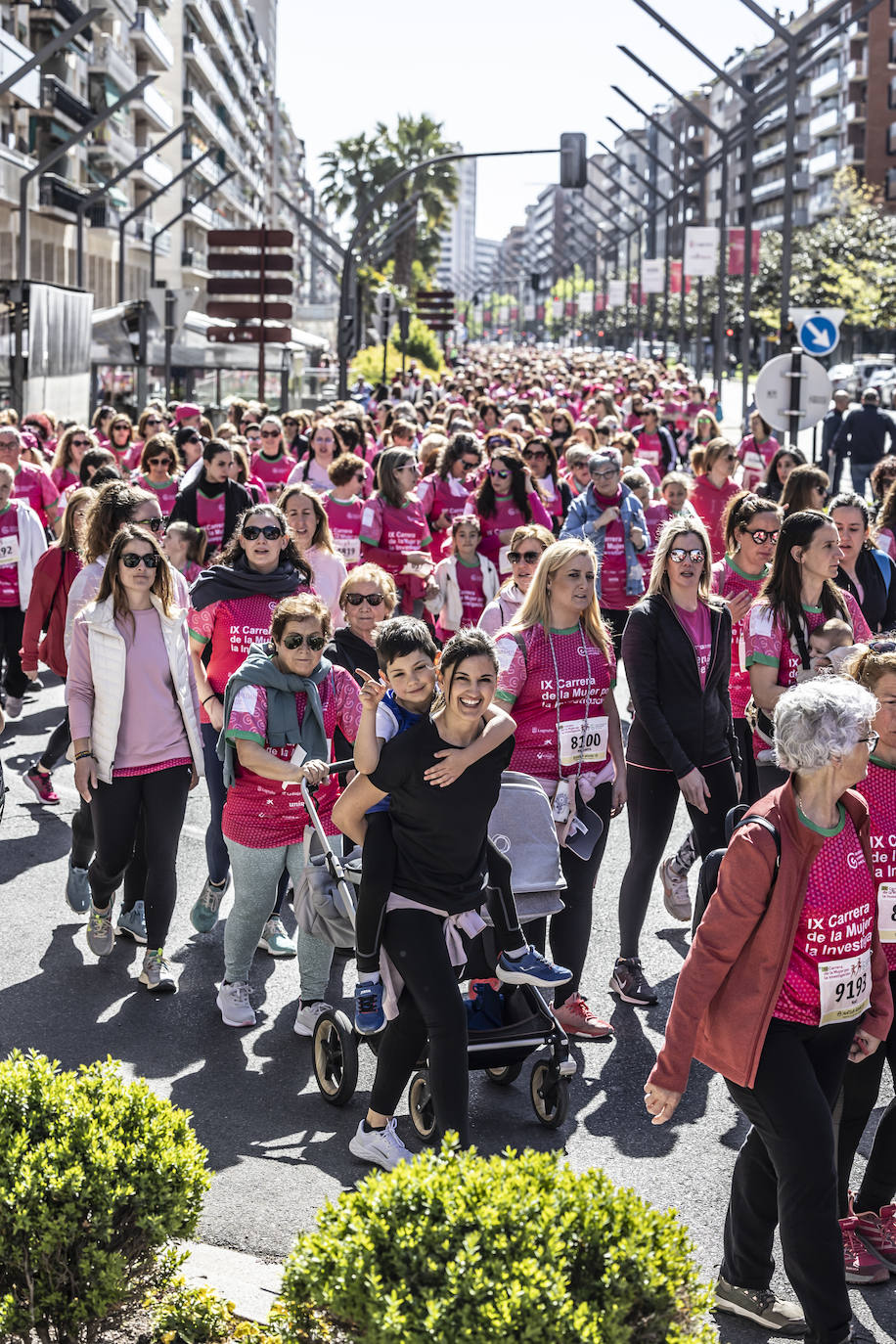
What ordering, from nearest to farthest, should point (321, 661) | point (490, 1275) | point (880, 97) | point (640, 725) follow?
point (490, 1275), point (321, 661), point (640, 725), point (880, 97)

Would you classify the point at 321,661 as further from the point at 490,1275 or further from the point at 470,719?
the point at 490,1275

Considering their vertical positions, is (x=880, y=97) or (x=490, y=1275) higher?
(x=880, y=97)

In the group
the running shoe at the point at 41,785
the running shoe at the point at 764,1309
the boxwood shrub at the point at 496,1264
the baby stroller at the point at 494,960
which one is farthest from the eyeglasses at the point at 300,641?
the running shoe at the point at 41,785

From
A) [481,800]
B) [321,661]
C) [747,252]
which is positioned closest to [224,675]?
[321,661]

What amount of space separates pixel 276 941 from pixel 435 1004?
279cm

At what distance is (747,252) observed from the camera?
29.6 metres

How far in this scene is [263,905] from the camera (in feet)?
21.4

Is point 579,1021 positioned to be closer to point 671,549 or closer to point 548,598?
point 548,598

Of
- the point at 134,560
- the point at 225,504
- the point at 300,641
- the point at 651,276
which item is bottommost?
the point at 300,641

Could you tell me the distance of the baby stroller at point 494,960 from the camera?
5633mm

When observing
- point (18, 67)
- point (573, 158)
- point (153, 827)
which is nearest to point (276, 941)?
point (153, 827)

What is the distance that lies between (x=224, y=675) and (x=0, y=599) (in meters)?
4.52

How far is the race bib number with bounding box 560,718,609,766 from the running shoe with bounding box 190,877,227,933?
191 centimetres

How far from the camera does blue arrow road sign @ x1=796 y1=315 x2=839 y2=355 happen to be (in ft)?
59.0
